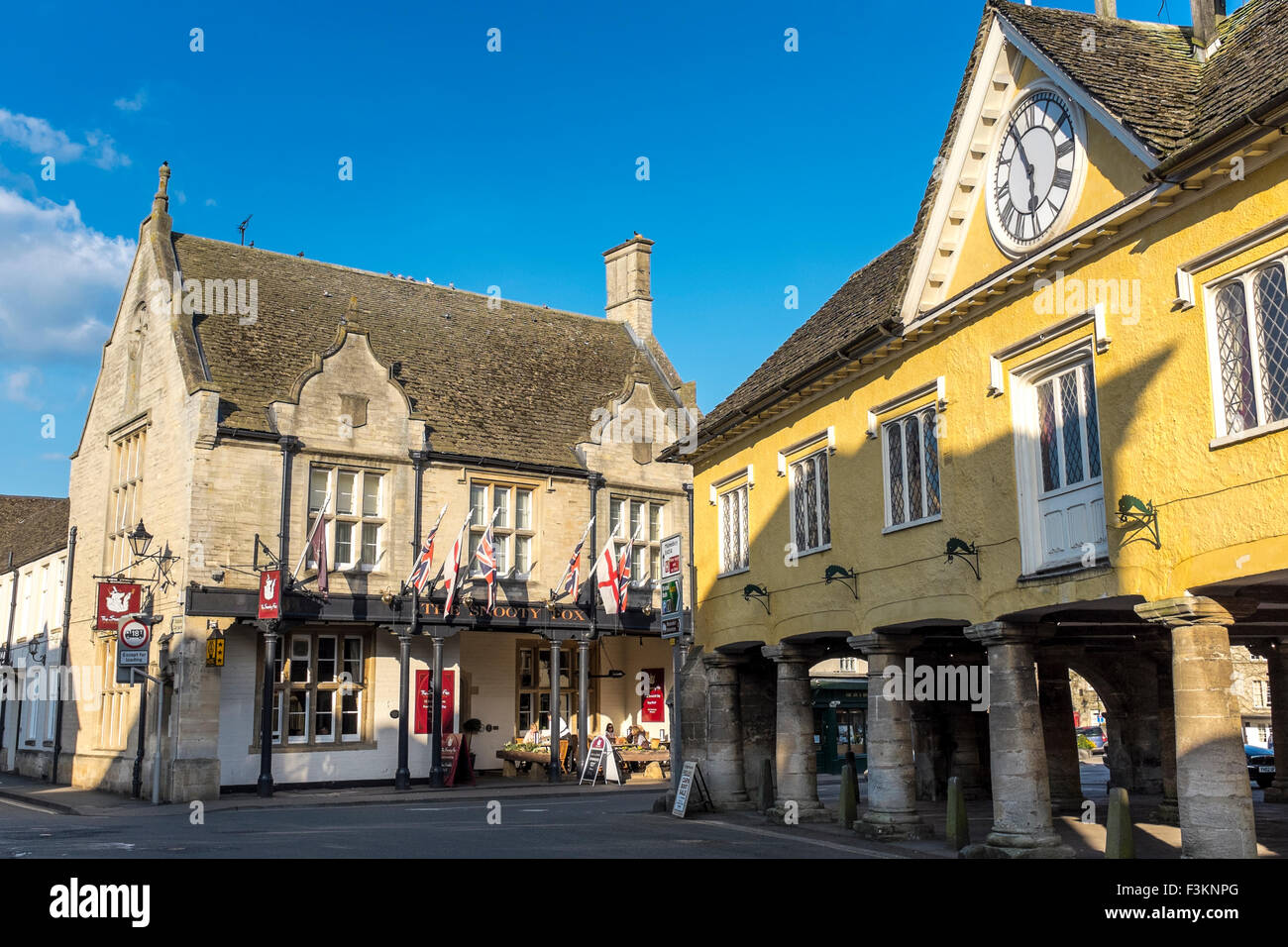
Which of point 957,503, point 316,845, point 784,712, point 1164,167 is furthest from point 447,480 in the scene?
point 1164,167

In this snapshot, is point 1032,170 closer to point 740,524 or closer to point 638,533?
point 740,524

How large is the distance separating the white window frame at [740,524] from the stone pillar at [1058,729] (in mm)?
5449

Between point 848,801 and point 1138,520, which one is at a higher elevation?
point 1138,520

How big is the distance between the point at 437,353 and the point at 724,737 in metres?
16.5

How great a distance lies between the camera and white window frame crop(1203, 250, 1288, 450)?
10289mm

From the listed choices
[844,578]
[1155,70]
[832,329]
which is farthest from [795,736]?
[1155,70]

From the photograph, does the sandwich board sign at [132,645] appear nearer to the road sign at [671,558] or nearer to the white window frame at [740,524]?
the road sign at [671,558]

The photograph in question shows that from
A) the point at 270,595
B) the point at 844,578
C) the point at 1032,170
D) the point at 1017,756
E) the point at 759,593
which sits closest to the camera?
the point at 1017,756

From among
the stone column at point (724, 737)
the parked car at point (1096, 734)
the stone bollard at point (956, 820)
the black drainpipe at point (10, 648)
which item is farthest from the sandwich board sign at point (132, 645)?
the parked car at point (1096, 734)

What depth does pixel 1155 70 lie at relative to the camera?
13102 mm

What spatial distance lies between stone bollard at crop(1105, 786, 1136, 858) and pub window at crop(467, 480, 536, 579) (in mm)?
20634

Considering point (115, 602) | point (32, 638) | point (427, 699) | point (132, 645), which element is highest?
point (115, 602)

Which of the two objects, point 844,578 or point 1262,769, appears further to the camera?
point 1262,769
